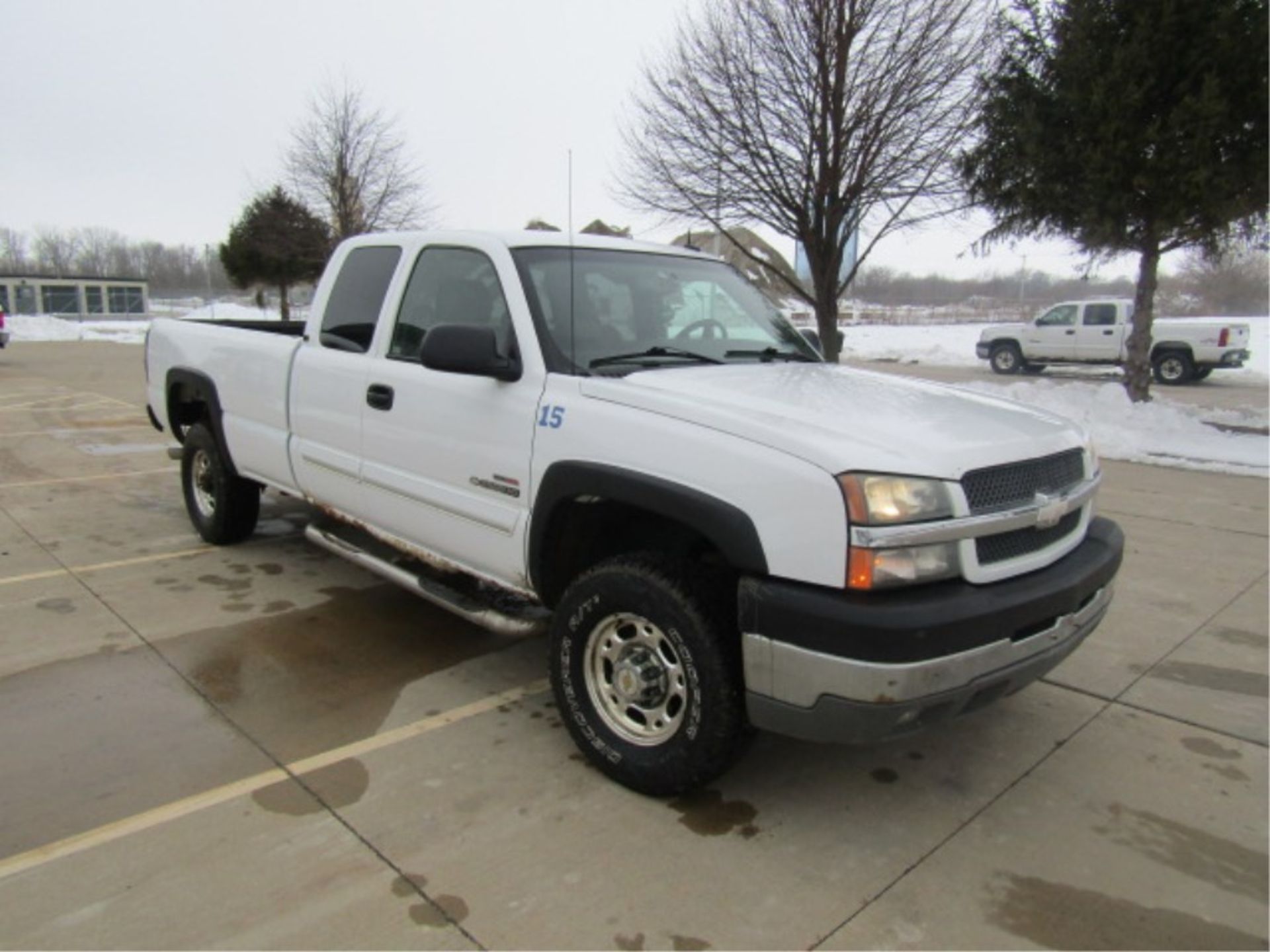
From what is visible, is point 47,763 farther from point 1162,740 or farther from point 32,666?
point 1162,740

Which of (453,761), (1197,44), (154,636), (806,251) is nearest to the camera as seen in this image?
(453,761)

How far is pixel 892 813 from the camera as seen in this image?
2922 mm

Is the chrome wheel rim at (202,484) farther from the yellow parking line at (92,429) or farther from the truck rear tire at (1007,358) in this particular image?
the truck rear tire at (1007,358)

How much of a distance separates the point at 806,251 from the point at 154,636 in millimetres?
10931

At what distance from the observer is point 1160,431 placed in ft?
37.3

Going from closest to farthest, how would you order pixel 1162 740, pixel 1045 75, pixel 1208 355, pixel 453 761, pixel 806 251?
pixel 453 761 < pixel 1162 740 < pixel 1045 75 < pixel 806 251 < pixel 1208 355

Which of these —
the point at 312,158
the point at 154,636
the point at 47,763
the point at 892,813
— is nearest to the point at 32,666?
the point at 154,636

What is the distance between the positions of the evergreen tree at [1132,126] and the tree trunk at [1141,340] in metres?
0.04

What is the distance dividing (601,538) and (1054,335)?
2234cm

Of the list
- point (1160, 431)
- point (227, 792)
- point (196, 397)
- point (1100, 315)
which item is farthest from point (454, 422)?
point (1100, 315)

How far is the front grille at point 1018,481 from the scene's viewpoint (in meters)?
2.61

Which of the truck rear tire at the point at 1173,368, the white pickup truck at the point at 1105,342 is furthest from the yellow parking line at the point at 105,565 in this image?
the truck rear tire at the point at 1173,368

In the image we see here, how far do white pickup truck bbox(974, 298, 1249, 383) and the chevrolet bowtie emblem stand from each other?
18.6 m

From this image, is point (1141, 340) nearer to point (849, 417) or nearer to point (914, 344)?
point (849, 417)
